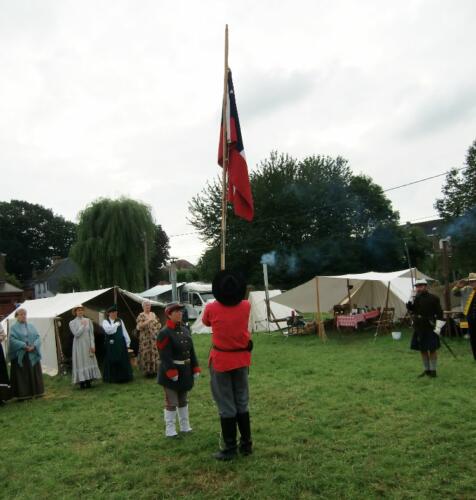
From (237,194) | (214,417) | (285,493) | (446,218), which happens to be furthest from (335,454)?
(446,218)

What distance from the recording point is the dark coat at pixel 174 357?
5.25 m

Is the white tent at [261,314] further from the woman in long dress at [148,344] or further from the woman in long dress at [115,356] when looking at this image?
the woman in long dress at [115,356]

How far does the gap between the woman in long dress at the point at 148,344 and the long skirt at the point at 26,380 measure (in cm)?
207

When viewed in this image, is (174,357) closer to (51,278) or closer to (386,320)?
(386,320)

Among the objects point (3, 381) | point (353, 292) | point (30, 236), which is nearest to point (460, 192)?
point (353, 292)

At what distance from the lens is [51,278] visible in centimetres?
5803

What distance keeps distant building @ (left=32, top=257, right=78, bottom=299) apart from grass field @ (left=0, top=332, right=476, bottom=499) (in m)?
52.6

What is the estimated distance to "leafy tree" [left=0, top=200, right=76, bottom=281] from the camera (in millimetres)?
56281

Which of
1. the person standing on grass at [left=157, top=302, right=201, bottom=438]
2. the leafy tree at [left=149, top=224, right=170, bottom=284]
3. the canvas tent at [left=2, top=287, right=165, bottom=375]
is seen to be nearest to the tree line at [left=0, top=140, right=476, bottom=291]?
the leafy tree at [left=149, top=224, right=170, bottom=284]

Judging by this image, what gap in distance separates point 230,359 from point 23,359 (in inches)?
212

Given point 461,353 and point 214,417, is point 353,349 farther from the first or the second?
point 214,417

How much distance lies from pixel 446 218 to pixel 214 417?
→ 30.7 metres

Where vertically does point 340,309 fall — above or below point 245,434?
Answer: above

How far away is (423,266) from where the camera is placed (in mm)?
40562
